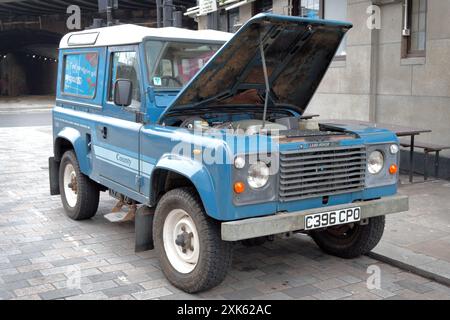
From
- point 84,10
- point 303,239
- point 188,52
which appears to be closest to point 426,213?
point 303,239

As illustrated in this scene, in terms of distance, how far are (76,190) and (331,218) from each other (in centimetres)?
360

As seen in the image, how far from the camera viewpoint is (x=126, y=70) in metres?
5.63

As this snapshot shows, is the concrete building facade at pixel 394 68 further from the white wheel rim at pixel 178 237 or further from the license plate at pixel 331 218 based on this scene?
the white wheel rim at pixel 178 237

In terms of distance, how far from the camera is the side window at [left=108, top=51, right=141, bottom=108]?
17.7 feet

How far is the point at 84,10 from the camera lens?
119 ft

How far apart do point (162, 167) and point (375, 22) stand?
6782 millimetres

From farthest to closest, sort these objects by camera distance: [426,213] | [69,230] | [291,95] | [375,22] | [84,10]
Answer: [84,10] < [375,22] < [426,213] < [69,230] < [291,95]

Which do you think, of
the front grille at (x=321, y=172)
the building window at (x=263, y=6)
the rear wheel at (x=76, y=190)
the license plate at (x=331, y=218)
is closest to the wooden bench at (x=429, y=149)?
the front grille at (x=321, y=172)

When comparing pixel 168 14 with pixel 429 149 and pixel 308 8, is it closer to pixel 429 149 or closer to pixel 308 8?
pixel 308 8

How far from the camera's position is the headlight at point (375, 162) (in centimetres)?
489

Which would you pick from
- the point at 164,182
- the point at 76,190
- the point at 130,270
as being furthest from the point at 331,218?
the point at 76,190

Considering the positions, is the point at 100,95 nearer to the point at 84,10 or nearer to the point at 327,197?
the point at 327,197

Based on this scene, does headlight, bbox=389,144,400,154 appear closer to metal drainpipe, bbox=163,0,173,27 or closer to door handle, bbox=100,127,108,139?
door handle, bbox=100,127,108,139

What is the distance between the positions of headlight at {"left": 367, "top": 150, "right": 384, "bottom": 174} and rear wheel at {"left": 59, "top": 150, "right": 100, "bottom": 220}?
3.41 m
